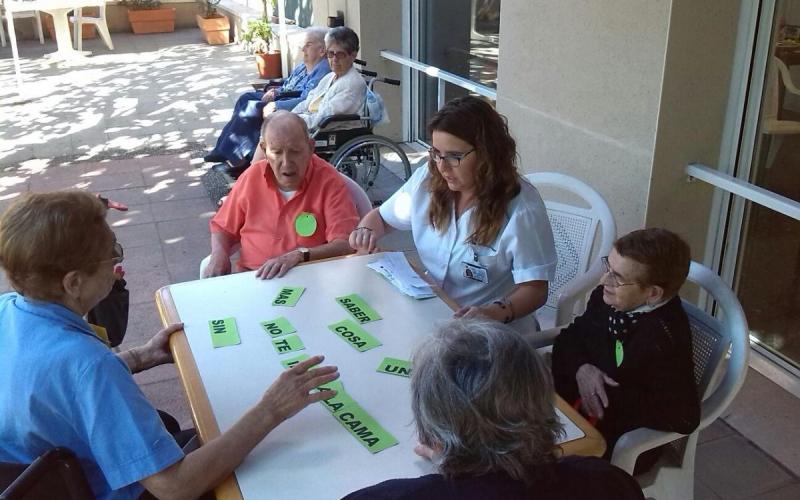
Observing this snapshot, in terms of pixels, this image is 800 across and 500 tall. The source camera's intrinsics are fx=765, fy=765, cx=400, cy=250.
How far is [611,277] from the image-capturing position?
189 cm

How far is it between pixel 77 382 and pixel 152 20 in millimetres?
14623

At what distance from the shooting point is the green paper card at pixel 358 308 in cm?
207

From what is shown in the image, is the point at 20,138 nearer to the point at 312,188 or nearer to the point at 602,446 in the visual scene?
the point at 312,188

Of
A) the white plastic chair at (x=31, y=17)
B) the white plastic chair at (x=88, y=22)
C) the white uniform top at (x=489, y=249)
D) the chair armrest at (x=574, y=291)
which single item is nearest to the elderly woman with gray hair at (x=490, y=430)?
the white uniform top at (x=489, y=249)

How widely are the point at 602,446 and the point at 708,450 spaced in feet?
4.43

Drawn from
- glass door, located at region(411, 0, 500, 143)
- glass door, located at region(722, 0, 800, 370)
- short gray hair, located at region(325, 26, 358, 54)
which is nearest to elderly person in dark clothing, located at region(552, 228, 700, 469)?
glass door, located at region(722, 0, 800, 370)

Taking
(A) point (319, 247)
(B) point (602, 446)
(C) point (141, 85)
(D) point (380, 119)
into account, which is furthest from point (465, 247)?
(C) point (141, 85)

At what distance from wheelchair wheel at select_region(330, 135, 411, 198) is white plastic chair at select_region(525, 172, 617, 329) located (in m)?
2.12

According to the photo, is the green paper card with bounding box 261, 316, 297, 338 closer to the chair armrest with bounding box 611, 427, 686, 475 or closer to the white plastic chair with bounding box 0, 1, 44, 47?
the chair armrest with bounding box 611, 427, 686, 475

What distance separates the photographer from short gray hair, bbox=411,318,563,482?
1.14 metres

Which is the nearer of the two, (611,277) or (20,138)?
(611,277)

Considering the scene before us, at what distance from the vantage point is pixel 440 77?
5.67m

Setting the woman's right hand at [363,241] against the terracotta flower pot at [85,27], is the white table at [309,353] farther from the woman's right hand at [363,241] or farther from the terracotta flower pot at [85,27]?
the terracotta flower pot at [85,27]

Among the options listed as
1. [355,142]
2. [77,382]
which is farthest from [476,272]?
[355,142]
